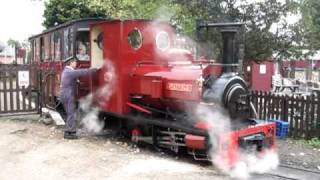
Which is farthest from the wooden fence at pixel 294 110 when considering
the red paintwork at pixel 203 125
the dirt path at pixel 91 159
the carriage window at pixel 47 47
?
the carriage window at pixel 47 47

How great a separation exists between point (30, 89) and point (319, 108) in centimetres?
758

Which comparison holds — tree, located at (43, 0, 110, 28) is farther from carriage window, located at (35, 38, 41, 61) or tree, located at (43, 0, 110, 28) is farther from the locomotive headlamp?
the locomotive headlamp

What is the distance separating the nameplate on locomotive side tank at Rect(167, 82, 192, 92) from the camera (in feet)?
26.0

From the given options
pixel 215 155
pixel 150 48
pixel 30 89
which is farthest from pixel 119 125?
pixel 30 89

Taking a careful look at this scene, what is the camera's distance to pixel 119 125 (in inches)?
396

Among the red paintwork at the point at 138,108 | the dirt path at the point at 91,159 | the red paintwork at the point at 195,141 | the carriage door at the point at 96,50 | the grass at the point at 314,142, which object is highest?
the carriage door at the point at 96,50

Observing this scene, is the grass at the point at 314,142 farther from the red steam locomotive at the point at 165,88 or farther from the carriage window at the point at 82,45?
the carriage window at the point at 82,45

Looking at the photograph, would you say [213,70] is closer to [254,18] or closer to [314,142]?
[314,142]

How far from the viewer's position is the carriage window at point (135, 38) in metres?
9.20

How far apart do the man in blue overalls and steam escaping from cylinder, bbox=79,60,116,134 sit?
33 centimetres

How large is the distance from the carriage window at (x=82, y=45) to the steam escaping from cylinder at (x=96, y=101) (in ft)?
3.11

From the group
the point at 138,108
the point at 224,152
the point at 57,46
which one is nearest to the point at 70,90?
the point at 138,108

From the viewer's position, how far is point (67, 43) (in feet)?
36.8

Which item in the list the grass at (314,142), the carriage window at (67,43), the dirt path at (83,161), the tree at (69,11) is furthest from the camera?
the tree at (69,11)
